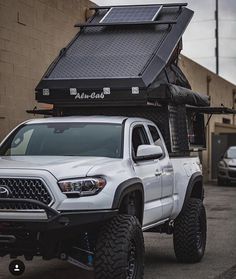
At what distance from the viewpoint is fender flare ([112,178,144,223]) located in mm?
6754

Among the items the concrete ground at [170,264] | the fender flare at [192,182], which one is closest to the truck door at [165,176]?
the fender flare at [192,182]

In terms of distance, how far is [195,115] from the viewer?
38.5ft

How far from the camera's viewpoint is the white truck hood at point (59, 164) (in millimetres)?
6641

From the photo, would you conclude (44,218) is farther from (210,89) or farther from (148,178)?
(210,89)

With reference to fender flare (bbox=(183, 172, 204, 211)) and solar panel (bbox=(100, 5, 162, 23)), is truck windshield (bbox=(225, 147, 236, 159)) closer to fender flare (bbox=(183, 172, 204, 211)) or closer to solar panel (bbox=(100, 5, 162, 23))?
solar panel (bbox=(100, 5, 162, 23))

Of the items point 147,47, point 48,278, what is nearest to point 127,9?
point 147,47

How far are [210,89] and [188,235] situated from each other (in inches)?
997

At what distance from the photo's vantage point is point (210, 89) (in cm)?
3412

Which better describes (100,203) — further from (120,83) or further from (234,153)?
(234,153)

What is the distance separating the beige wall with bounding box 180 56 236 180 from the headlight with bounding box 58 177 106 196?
21125 millimetres

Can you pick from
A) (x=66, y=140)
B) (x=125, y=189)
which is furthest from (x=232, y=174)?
(x=125, y=189)

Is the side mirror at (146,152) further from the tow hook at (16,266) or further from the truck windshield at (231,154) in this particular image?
the truck windshield at (231,154)

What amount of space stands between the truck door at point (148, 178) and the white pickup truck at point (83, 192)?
0.01 metres

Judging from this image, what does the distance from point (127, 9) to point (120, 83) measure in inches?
102
